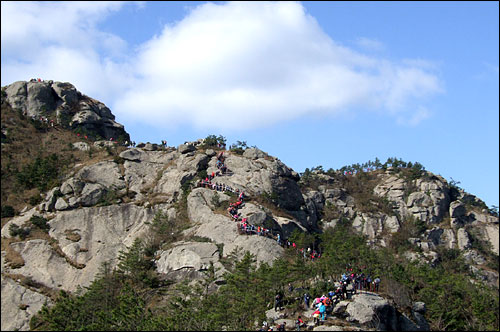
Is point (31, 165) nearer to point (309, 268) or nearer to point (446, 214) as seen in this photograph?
point (309, 268)

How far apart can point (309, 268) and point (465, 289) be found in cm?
2152

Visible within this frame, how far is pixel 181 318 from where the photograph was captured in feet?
145

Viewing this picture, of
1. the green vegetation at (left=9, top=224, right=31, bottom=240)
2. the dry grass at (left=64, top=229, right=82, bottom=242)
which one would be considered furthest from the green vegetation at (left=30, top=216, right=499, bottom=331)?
the green vegetation at (left=9, top=224, right=31, bottom=240)

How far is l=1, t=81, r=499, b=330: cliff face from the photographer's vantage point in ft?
215

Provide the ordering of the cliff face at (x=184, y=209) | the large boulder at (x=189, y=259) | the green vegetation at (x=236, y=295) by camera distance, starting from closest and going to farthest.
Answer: the green vegetation at (x=236, y=295) < the large boulder at (x=189, y=259) < the cliff face at (x=184, y=209)

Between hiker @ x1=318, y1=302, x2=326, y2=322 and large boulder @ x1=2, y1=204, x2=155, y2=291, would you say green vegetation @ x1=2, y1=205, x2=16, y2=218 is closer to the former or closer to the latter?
large boulder @ x1=2, y1=204, x2=155, y2=291

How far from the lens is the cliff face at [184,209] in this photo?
65.4m

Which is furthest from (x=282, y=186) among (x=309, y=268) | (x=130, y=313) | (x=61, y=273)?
(x=130, y=313)

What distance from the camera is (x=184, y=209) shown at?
76.2 metres

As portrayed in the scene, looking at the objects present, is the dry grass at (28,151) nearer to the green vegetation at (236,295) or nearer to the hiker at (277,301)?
the green vegetation at (236,295)

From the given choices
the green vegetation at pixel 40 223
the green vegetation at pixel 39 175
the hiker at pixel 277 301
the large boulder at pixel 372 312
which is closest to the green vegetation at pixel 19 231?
the green vegetation at pixel 40 223

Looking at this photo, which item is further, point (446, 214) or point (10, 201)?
point (446, 214)

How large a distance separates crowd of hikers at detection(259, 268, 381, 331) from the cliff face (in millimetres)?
15104

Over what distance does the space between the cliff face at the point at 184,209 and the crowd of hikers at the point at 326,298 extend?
1510 centimetres
